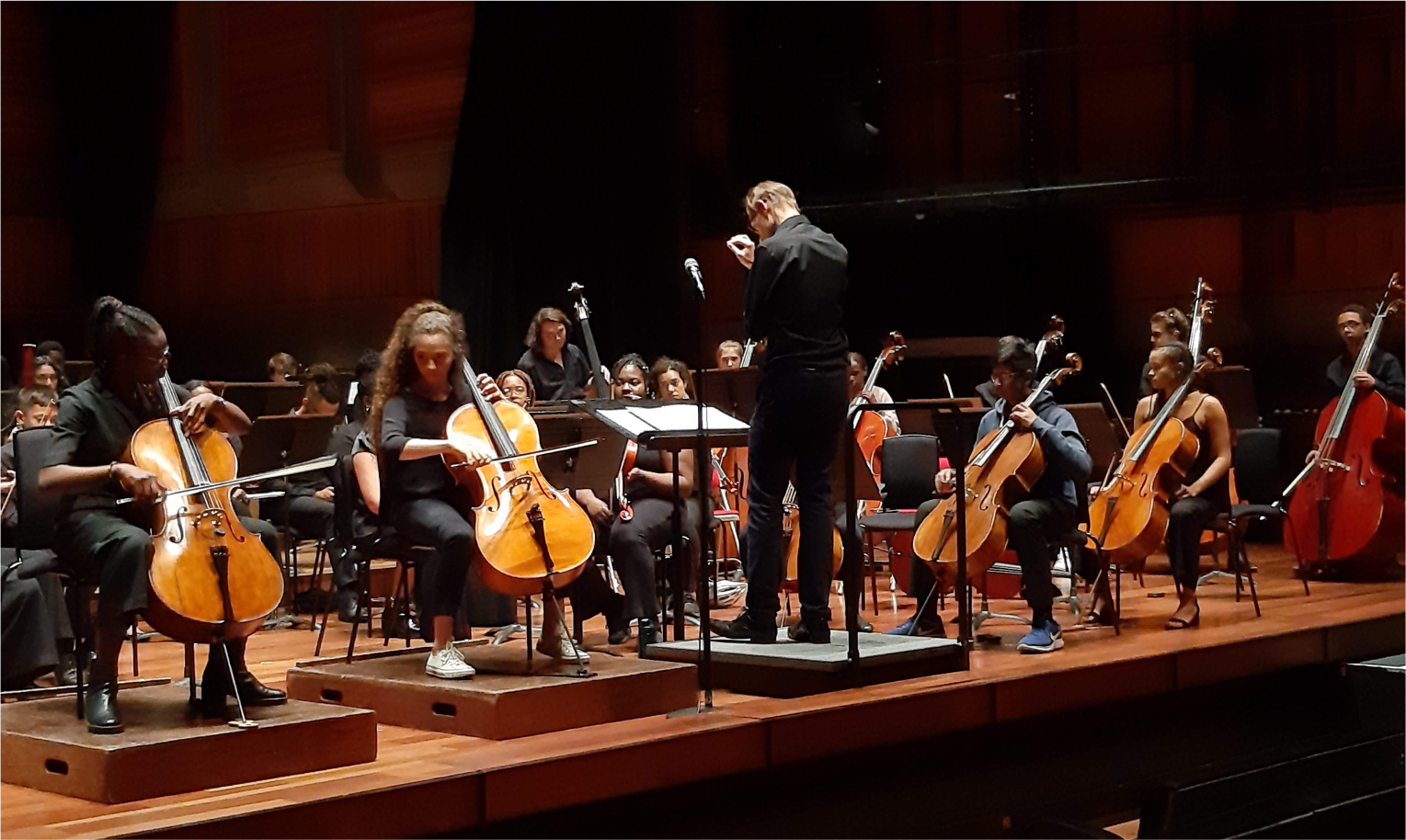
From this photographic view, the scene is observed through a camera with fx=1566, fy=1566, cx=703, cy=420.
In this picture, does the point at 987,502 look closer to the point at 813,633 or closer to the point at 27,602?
the point at 813,633

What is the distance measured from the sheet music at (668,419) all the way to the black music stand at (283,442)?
7.27 ft

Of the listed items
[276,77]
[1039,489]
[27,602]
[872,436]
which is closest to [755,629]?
[1039,489]

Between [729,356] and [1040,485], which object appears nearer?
[1040,485]

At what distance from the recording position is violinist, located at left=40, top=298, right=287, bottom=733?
3.48m

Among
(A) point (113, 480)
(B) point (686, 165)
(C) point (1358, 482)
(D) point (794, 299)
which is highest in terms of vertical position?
(B) point (686, 165)

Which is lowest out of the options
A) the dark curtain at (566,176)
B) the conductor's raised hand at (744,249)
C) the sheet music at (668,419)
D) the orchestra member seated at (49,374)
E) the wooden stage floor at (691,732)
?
the wooden stage floor at (691,732)

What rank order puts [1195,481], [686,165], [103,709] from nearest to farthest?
[103,709] < [1195,481] < [686,165]

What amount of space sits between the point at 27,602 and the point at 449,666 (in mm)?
1407

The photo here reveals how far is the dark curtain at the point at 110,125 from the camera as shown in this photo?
997 cm

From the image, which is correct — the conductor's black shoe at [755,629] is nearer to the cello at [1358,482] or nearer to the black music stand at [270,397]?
the cello at [1358,482]

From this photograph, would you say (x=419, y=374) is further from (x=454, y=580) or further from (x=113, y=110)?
(x=113, y=110)

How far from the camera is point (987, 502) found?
508 centimetres

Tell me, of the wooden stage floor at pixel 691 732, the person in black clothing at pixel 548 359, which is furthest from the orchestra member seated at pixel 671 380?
the wooden stage floor at pixel 691 732

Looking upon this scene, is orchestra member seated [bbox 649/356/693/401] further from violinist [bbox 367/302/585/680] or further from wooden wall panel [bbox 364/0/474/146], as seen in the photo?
wooden wall panel [bbox 364/0/474/146]
